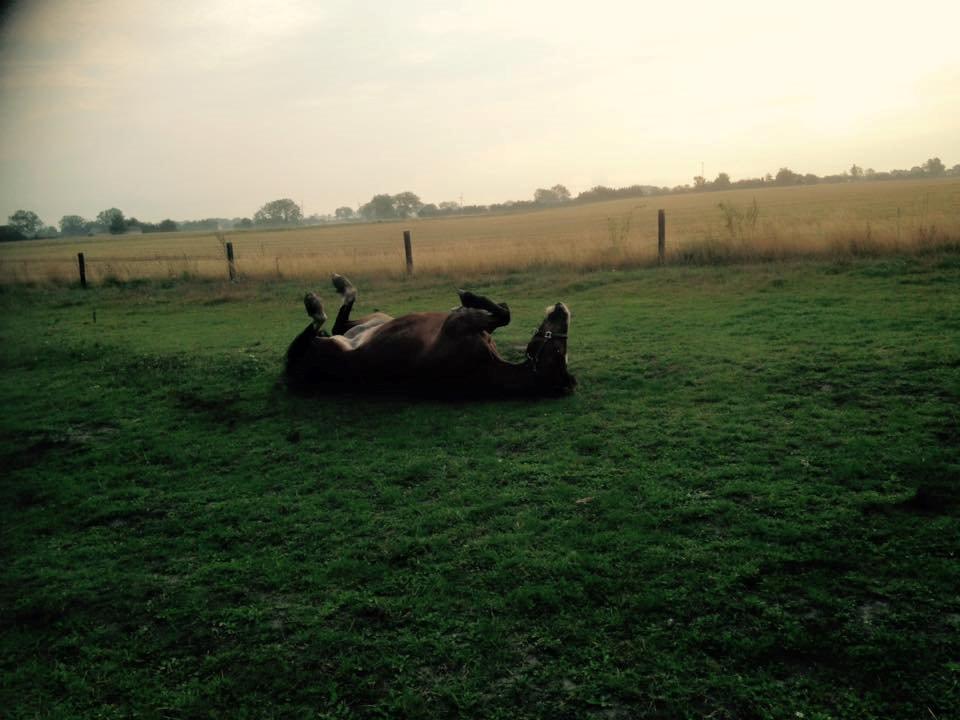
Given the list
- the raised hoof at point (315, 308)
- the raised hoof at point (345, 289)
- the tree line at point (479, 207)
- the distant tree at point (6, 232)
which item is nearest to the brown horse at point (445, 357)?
the raised hoof at point (315, 308)

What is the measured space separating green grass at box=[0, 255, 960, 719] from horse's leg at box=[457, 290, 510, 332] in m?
0.79

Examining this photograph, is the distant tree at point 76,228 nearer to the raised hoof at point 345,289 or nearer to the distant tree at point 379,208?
the distant tree at point 379,208

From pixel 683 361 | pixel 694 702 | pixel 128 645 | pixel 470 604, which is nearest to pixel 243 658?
pixel 128 645

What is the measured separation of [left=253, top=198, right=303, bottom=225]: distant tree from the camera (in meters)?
119

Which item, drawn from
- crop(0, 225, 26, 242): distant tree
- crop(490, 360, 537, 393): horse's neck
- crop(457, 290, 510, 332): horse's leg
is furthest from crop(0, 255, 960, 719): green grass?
crop(0, 225, 26, 242): distant tree

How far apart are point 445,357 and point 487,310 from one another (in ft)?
2.03

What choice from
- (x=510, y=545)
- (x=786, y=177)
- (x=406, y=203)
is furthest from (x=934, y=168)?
(x=510, y=545)

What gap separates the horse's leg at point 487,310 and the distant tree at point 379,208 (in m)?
128

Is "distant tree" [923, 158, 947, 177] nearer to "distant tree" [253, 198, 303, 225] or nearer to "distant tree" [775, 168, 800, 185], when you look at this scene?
"distant tree" [775, 168, 800, 185]

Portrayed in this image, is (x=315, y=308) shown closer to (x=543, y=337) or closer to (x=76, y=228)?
(x=543, y=337)

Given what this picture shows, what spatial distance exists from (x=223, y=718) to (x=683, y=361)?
19.4ft

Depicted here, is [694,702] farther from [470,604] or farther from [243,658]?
[243,658]

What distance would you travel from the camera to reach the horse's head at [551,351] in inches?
252

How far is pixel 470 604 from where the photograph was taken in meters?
3.29
